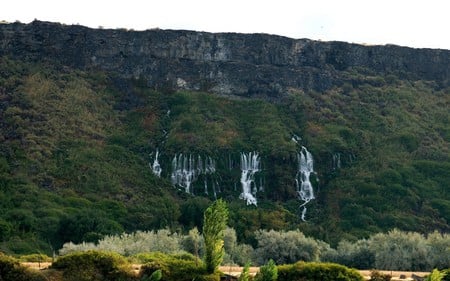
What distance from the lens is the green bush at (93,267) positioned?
36406 mm

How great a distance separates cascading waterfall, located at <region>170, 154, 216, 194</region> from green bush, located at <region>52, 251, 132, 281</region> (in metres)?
68.5

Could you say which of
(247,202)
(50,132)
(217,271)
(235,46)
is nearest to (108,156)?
(50,132)

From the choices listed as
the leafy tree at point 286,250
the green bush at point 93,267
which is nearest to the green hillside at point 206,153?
the leafy tree at point 286,250

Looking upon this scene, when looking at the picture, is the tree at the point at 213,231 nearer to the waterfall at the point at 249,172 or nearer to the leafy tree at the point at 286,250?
the leafy tree at the point at 286,250

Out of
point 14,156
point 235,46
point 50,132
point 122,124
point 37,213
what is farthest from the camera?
point 235,46

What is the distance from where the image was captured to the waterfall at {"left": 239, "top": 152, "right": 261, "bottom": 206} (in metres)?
105

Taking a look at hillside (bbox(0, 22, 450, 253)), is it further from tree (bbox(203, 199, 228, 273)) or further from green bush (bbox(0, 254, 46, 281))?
tree (bbox(203, 199, 228, 273))

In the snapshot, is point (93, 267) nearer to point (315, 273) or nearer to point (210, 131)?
point (315, 273)

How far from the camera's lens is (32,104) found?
109 metres

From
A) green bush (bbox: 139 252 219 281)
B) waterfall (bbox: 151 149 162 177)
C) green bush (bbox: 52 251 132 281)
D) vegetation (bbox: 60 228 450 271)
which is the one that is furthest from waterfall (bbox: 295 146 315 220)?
green bush (bbox: 52 251 132 281)

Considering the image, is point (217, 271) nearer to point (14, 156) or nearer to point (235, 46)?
point (14, 156)

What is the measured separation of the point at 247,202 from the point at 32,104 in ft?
99.1

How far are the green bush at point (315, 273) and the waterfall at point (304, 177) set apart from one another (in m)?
65.2

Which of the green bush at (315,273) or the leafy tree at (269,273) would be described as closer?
the leafy tree at (269,273)
